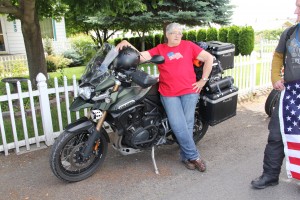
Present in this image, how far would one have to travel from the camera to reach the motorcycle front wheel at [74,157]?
327cm

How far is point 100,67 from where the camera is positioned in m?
3.31

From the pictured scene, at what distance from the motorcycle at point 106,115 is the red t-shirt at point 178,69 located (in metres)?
0.19

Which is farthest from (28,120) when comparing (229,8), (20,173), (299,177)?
(229,8)

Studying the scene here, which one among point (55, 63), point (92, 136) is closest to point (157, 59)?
point (92, 136)

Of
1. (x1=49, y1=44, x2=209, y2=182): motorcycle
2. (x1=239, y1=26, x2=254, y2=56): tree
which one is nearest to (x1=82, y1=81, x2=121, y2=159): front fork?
(x1=49, y1=44, x2=209, y2=182): motorcycle

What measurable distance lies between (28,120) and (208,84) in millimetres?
3358

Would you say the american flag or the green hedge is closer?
the american flag

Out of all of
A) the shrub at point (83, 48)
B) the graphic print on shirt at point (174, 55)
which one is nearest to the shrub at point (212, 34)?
the shrub at point (83, 48)

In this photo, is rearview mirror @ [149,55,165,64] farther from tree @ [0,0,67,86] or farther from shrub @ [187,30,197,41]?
shrub @ [187,30,197,41]

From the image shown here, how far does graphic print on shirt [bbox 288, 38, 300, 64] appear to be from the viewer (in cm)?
287

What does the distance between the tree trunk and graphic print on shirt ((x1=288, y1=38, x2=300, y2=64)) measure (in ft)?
17.8

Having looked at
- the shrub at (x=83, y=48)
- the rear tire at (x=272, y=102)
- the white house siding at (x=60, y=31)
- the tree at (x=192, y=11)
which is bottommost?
the rear tire at (x=272, y=102)

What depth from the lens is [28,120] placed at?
5508 millimetres

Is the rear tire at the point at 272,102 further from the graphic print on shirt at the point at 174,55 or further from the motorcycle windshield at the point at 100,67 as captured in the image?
the motorcycle windshield at the point at 100,67
